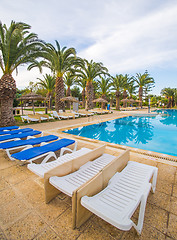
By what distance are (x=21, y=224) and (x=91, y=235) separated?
100cm

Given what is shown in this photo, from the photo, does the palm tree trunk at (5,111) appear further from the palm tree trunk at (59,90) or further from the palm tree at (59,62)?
the palm tree trunk at (59,90)

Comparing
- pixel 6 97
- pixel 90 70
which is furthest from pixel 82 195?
pixel 90 70

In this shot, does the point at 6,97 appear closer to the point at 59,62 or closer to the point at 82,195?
the point at 59,62

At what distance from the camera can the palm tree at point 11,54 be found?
27.4 feet

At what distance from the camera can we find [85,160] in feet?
8.68

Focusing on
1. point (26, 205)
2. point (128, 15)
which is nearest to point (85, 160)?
point (26, 205)

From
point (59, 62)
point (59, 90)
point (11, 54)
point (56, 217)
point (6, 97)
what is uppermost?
point (59, 62)

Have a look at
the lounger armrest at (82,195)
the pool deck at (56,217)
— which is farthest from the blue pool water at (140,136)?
the lounger armrest at (82,195)

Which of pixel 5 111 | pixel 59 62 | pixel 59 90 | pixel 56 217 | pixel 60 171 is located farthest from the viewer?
pixel 59 90

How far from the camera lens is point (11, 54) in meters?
8.62

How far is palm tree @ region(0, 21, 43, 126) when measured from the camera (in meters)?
8.35

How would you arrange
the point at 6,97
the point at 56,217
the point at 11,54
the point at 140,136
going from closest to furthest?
the point at 56,217
the point at 140,136
the point at 11,54
the point at 6,97

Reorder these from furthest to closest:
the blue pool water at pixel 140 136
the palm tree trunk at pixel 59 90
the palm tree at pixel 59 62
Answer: the palm tree trunk at pixel 59 90, the palm tree at pixel 59 62, the blue pool water at pixel 140 136

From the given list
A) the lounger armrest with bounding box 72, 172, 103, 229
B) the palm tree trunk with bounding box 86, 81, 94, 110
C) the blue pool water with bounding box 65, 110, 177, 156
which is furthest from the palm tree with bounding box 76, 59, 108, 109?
the lounger armrest with bounding box 72, 172, 103, 229
